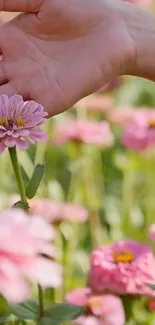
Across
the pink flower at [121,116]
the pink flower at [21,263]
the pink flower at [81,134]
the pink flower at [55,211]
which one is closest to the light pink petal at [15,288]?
the pink flower at [21,263]

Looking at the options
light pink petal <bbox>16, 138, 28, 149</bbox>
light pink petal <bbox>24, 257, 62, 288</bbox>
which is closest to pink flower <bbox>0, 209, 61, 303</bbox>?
light pink petal <bbox>24, 257, 62, 288</bbox>

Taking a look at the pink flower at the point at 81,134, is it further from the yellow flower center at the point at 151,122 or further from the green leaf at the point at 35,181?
the green leaf at the point at 35,181

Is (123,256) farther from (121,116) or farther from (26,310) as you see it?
(121,116)

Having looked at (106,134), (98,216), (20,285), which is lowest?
(98,216)

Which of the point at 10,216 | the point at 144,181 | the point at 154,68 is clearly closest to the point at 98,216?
the point at 144,181

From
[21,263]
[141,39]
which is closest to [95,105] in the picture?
[141,39]

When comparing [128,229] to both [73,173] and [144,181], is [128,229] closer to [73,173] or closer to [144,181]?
[73,173]
